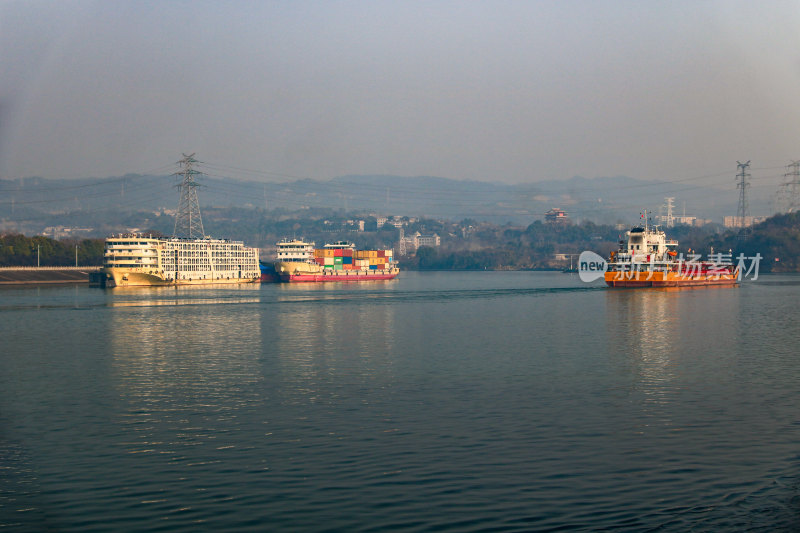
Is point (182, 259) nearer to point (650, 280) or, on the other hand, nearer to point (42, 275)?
point (42, 275)

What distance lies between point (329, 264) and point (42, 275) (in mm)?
48126

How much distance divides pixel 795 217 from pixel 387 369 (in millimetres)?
195622

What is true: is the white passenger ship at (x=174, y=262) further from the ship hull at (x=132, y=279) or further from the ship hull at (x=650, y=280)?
the ship hull at (x=650, y=280)

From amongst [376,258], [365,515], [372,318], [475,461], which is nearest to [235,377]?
[475,461]

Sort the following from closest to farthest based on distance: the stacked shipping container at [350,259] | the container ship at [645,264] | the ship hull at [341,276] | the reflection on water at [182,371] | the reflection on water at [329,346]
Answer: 1. the reflection on water at [182,371]
2. the reflection on water at [329,346]
3. the container ship at [645,264]
4. the ship hull at [341,276]
5. the stacked shipping container at [350,259]

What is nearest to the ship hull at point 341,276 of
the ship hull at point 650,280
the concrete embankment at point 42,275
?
the concrete embankment at point 42,275

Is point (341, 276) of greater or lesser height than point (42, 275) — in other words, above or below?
below

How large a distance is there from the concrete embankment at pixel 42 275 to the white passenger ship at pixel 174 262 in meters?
15.5

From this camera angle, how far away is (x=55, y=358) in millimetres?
31297

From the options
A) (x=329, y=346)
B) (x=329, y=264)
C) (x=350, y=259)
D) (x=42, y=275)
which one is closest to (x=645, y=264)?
(x=329, y=346)

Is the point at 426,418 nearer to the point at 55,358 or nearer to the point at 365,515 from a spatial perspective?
the point at 365,515

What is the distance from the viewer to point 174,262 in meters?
113

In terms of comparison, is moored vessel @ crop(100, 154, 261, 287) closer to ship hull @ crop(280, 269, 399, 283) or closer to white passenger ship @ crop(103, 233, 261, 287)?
white passenger ship @ crop(103, 233, 261, 287)

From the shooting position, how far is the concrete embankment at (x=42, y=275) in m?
119
